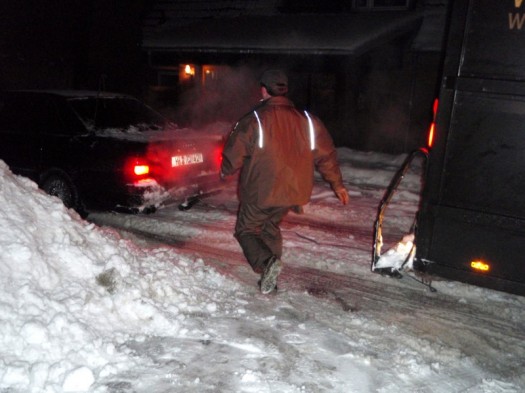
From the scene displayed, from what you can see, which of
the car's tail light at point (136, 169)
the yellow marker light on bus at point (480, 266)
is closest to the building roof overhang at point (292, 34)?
the car's tail light at point (136, 169)

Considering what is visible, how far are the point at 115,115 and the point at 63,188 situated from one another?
1.20 meters

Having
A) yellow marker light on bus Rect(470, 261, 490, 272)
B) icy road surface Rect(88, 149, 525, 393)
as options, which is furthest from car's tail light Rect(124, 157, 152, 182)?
yellow marker light on bus Rect(470, 261, 490, 272)

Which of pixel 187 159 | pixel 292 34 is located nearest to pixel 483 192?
pixel 187 159

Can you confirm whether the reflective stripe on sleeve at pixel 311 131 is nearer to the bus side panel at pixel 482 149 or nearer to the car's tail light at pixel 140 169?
the bus side panel at pixel 482 149

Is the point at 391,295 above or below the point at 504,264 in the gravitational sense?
below

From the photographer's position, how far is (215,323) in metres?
3.89

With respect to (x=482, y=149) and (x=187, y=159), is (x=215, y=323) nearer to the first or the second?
(x=482, y=149)

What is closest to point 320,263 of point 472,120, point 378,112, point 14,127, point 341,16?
point 472,120

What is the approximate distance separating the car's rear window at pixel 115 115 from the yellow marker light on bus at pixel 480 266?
4.68 metres

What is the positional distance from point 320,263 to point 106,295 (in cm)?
238

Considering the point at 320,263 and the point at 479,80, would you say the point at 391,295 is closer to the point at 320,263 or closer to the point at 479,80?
the point at 320,263

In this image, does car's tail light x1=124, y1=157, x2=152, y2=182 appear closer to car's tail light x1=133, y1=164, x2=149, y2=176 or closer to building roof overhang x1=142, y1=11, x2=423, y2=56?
car's tail light x1=133, y1=164, x2=149, y2=176

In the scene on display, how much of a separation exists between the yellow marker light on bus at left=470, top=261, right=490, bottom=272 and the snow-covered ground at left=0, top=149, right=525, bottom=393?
61cm

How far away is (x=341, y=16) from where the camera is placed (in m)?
13.1
